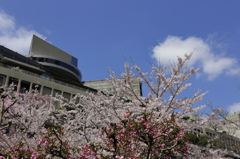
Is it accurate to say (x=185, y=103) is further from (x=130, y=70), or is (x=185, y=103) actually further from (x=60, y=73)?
(x=60, y=73)

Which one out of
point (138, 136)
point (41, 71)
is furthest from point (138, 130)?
point (41, 71)

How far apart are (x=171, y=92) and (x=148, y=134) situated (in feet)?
Result: 9.04

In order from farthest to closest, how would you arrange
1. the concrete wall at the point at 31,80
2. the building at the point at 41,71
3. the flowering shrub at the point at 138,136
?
the building at the point at 41,71 < the concrete wall at the point at 31,80 < the flowering shrub at the point at 138,136

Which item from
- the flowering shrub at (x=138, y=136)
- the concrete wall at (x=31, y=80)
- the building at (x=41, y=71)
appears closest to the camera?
the flowering shrub at (x=138, y=136)

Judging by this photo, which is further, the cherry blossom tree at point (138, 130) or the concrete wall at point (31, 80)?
the concrete wall at point (31, 80)

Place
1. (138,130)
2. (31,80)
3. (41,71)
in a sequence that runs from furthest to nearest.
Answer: (41,71)
(31,80)
(138,130)

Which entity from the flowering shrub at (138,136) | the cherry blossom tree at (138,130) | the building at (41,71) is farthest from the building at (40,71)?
the flowering shrub at (138,136)

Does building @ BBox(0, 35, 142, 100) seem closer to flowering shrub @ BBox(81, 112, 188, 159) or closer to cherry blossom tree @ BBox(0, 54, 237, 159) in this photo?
cherry blossom tree @ BBox(0, 54, 237, 159)

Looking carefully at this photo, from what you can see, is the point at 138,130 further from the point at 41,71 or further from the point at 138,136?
the point at 41,71

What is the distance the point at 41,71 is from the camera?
131ft

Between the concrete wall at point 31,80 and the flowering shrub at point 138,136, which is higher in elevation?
the concrete wall at point 31,80

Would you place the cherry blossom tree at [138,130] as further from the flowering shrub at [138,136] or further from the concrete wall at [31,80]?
the concrete wall at [31,80]

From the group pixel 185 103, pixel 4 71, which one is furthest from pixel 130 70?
pixel 4 71

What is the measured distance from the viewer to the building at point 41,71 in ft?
88.2
